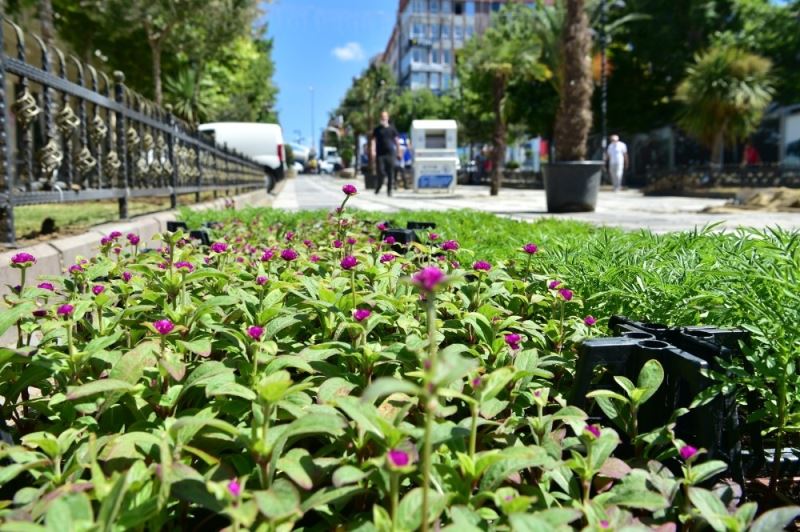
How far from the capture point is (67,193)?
15.5 ft

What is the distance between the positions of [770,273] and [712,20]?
1617 inches

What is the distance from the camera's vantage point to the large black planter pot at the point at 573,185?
11969 mm

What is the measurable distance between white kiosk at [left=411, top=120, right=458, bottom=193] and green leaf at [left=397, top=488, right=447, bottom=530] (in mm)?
22191

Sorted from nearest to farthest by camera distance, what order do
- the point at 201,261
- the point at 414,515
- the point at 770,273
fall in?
the point at 414,515 → the point at 770,273 → the point at 201,261

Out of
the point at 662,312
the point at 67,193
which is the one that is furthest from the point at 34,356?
the point at 67,193

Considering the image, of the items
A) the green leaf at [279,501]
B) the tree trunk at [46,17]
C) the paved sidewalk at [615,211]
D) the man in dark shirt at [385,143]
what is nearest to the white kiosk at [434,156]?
the man in dark shirt at [385,143]

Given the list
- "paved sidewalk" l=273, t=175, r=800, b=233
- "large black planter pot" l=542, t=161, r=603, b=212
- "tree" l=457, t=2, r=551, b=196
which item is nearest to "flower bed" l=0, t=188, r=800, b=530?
"paved sidewalk" l=273, t=175, r=800, b=233

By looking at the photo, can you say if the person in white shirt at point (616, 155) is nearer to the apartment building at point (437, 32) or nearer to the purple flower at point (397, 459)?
the purple flower at point (397, 459)

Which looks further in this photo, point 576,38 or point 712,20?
point 712,20

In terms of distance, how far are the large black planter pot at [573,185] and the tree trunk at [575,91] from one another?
1389 millimetres

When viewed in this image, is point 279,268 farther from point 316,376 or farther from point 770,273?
point 770,273

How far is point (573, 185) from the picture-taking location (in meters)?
12.0

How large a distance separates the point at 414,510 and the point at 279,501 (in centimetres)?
24

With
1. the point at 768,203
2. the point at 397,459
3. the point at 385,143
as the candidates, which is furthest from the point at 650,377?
the point at 385,143
